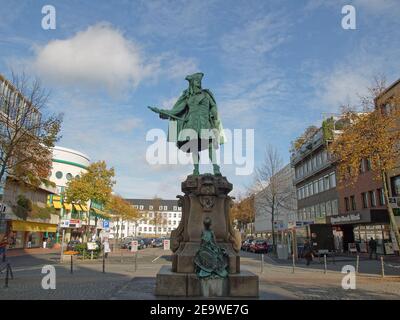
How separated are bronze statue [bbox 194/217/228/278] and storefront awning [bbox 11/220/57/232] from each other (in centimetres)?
3553

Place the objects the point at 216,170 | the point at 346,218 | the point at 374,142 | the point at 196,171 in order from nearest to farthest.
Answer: the point at 216,170, the point at 196,171, the point at 374,142, the point at 346,218

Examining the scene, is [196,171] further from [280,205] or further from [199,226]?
[280,205]

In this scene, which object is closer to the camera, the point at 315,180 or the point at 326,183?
the point at 326,183

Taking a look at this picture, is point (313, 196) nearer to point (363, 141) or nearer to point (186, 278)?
point (363, 141)

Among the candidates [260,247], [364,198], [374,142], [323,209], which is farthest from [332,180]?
[374,142]

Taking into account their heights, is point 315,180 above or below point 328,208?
above

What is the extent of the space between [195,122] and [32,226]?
39.6 m

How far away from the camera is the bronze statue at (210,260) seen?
799 centimetres

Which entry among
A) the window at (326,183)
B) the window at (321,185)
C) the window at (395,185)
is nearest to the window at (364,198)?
the window at (395,185)

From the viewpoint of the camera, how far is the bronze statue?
799 cm

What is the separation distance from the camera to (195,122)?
415 inches

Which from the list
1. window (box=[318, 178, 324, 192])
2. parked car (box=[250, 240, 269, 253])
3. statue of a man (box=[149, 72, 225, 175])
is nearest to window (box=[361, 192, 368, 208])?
window (box=[318, 178, 324, 192])

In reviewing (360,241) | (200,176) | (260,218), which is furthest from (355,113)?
(260,218)
